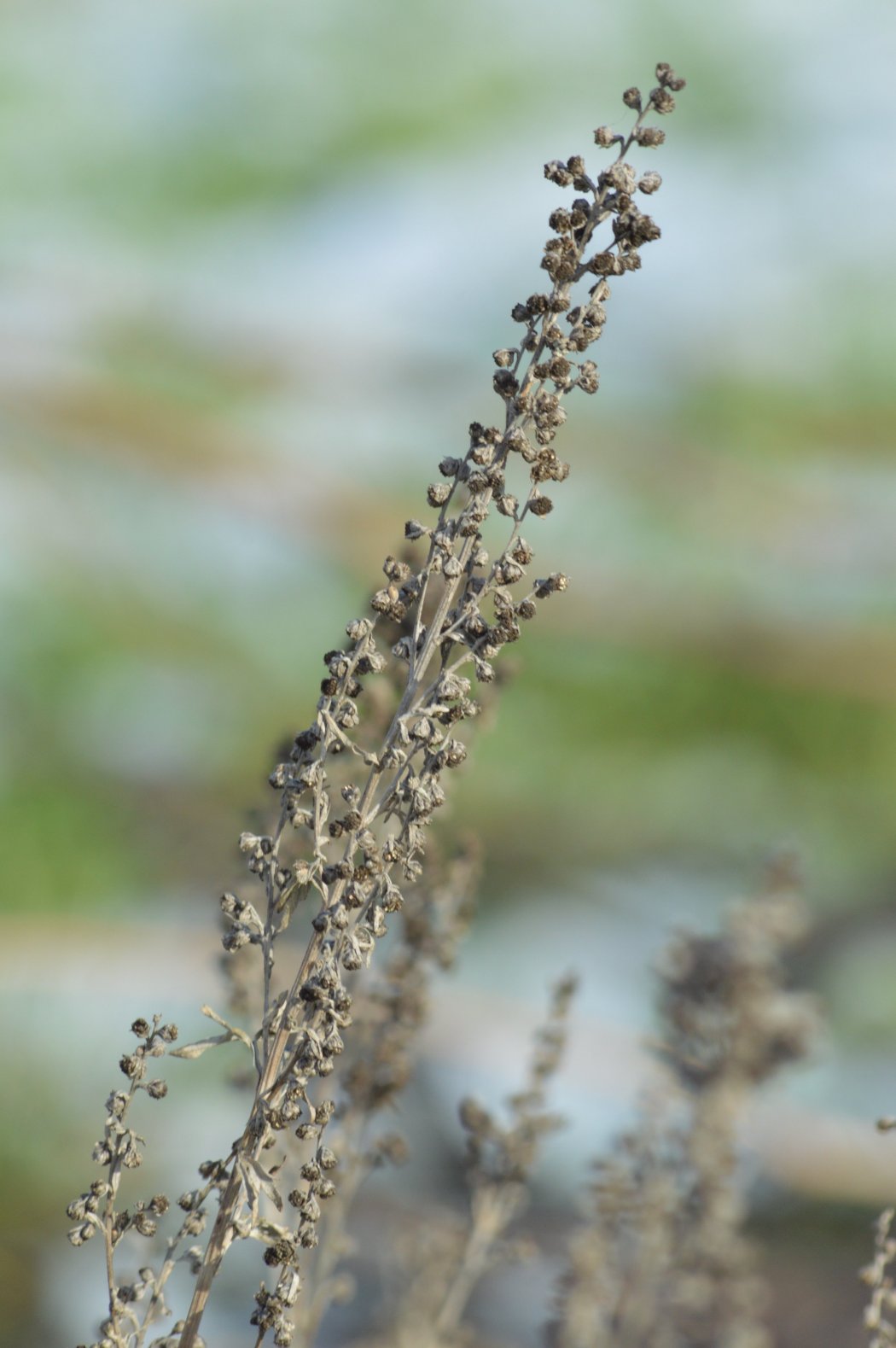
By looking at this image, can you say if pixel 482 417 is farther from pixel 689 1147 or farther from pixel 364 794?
pixel 364 794

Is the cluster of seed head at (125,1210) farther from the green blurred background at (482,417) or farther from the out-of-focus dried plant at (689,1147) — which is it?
the green blurred background at (482,417)

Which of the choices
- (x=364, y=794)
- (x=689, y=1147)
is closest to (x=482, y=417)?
(x=689, y=1147)

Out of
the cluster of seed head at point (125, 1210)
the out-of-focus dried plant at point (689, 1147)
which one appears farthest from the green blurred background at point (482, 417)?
the cluster of seed head at point (125, 1210)

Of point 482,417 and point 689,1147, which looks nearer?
point 689,1147

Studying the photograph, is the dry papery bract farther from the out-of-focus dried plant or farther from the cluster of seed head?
the out-of-focus dried plant

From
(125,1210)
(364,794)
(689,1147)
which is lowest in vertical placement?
(125,1210)

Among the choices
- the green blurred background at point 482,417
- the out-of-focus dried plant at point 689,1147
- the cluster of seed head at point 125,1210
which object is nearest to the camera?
the cluster of seed head at point 125,1210

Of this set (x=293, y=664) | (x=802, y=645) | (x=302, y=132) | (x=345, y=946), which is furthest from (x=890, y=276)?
(x=345, y=946)

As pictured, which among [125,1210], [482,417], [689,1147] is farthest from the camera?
[482,417]

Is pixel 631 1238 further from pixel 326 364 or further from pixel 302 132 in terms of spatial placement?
pixel 302 132
